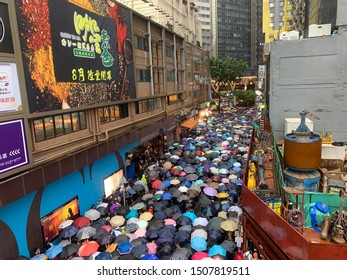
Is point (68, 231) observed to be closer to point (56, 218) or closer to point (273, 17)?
point (56, 218)

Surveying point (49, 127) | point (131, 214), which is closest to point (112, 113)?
point (49, 127)

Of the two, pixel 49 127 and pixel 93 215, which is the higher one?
pixel 49 127

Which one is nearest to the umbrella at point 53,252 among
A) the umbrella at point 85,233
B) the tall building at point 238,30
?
the umbrella at point 85,233

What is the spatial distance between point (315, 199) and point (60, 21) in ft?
47.0

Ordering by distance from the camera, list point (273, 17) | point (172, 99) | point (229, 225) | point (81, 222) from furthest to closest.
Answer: point (273, 17) < point (172, 99) < point (81, 222) < point (229, 225)

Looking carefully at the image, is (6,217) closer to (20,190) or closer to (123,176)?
(20,190)

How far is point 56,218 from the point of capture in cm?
1512

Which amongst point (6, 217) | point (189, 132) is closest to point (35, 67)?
point (6, 217)

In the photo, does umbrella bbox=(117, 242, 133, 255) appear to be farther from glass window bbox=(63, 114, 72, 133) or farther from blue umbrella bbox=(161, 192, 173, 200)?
glass window bbox=(63, 114, 72, 133)

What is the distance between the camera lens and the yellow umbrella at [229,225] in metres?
13.6

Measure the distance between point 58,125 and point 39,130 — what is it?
1499mm

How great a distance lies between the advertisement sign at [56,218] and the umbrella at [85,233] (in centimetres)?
175

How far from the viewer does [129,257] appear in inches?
460

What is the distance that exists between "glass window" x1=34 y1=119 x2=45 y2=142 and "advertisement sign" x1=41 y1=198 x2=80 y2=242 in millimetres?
3987
